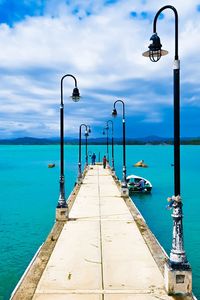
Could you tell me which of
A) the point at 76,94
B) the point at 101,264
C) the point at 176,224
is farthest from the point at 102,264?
the point at 76,94

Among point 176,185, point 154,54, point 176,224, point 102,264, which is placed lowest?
point 102,264

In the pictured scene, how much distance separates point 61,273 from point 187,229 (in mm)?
15176

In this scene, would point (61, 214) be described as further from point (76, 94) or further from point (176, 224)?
point (176, 224)

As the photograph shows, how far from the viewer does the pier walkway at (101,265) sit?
9.23m

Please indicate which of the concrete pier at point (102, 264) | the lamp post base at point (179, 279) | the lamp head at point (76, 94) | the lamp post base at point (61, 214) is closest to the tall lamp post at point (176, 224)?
the lamp post base at point (179, 279)

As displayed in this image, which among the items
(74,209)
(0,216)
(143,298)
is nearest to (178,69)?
(143,298)

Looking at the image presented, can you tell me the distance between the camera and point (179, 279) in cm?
916

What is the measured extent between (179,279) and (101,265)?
283 centimetres

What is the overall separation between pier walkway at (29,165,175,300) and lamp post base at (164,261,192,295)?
10.5 inches

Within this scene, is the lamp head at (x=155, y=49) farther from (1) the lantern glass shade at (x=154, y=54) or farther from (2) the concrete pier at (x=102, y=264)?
(2) the concrete pier at (x=102, y=264)

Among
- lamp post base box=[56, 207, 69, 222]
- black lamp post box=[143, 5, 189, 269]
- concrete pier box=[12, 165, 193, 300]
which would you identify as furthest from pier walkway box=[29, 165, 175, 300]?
black lamp post box=[143, 5, 189, 269]

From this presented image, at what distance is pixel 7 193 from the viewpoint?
148 ft

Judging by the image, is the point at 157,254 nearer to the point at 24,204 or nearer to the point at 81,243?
the point at 81,243

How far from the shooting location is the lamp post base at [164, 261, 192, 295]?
9.09 m
